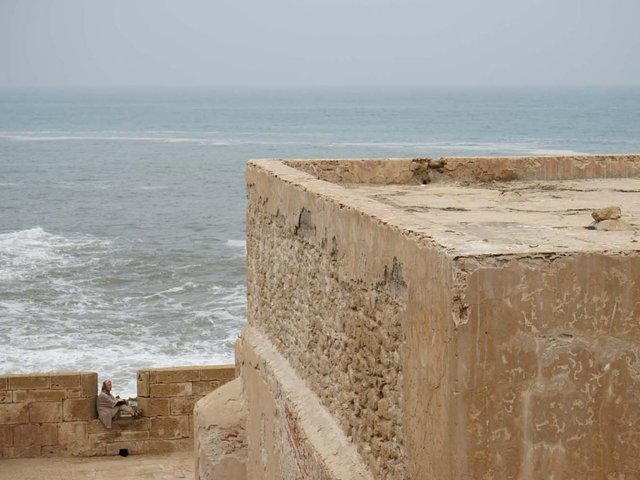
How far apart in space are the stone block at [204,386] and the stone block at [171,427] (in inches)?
13.3

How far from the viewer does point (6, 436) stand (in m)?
13.1

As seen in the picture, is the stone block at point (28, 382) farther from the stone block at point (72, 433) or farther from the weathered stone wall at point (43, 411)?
the stone block at point (72, 433)

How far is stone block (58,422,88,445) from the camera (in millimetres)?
13273

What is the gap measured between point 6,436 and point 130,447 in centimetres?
140

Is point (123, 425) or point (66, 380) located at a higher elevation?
point (66, 380)

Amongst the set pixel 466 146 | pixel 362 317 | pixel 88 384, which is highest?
pixel 362 317

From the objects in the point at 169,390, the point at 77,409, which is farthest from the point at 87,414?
the point at 169,390

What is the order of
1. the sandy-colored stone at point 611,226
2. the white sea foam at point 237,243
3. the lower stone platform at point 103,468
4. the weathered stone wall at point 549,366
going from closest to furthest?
the weathered stone wall at point 549,366 → the sandy-colored stone at point 611,226 → the lower stone platform at point 103,468 → the white sea foam at point 237,243

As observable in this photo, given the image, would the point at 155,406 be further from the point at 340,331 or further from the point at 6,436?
the point at 340,331

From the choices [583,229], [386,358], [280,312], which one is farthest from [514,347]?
[280,312]

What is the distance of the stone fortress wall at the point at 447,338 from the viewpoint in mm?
4027

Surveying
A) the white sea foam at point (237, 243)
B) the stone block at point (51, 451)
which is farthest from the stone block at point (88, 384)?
the white sea foam at point (237, 243)

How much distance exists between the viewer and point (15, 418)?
1305 cm

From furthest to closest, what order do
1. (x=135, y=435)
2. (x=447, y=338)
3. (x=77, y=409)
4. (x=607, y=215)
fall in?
(x=135, y=435), (x=77, y=409), (x=607, y=215), (x=447, y=338)
